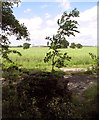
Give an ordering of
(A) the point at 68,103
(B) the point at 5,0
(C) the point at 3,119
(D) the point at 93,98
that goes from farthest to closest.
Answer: (B) the point at 5,0 < (D) the point at 93,98 < (A) the point at 68,103 < (C) the point at 3,119

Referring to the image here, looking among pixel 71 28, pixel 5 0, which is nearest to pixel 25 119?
pixel 71 28

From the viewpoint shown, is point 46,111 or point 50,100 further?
point 50,100

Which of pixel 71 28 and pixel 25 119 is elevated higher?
pixel 71 28

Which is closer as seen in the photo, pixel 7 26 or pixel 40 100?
pixel 40 100

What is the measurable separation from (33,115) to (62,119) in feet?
2.34

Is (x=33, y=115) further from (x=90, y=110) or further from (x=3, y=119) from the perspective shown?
(x=90, y=110)

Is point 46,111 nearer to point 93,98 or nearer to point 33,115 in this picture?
point 33,115

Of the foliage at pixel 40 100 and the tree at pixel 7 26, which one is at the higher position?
the tree at pixel 7 26

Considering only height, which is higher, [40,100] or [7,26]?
[7,26]

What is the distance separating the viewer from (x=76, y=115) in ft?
10.2

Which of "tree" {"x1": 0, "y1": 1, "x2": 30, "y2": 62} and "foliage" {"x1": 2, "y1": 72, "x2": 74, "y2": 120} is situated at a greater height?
"tree" {"x1": 0, "y1": 1, "x2": 30, "y2": 62}

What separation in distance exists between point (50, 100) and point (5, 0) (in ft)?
12.4

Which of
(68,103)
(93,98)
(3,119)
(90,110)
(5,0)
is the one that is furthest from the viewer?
(5,0)

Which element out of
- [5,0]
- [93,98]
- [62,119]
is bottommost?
[62,119]
